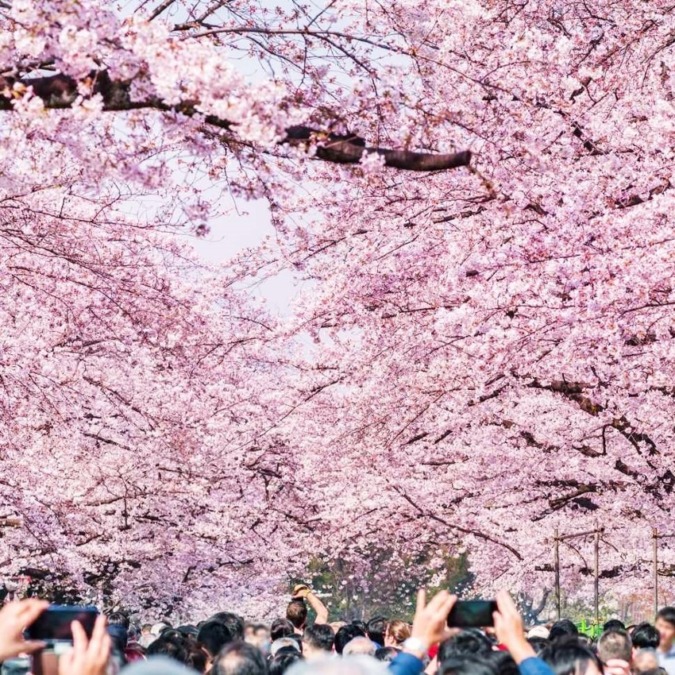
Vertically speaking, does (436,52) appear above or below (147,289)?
above

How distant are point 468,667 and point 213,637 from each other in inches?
118

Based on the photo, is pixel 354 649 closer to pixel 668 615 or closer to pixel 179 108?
pixel 668 615

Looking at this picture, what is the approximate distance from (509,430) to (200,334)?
677 cm

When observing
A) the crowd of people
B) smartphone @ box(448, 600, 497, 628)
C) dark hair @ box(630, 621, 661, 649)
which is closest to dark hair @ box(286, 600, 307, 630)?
the crowd of people

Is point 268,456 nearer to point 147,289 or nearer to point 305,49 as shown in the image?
point 147,289

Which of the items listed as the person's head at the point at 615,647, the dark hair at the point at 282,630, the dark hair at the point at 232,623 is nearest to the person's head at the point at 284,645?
the dark hair at the point at 232,623

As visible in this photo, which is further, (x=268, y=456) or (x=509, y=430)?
(x=268, y=456)

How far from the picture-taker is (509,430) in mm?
18938

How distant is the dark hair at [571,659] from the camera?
544 cm

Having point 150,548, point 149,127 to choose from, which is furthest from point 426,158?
point 150,548

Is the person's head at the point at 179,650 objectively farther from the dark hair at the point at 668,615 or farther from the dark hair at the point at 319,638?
the dark hair at the point at 668,615

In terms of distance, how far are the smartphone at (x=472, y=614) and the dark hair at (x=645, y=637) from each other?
5132 mm

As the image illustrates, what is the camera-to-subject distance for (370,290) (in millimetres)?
13242

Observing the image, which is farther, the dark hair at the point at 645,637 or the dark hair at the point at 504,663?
the dark hair at the point at 645,637
